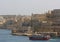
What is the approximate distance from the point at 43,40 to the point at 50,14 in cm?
1112

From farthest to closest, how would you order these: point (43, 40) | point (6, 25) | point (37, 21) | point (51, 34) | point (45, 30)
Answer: point (6, 25)
point (37, 21)
point (45, 30)
point (51, 34)
point (43, 40)

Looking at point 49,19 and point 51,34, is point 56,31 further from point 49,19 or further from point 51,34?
point 49,19

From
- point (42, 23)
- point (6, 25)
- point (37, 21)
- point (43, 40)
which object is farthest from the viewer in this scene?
point (6, 25)

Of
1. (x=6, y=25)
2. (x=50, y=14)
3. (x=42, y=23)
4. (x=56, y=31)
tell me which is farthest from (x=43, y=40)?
(x=6, y=25)

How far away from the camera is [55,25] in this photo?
3516 centimetres

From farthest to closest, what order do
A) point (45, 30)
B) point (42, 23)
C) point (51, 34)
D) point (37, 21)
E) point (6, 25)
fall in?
point (6, 25) < point (37, 21) < point (42, 23) < point (45, 30) < point (51, 34)

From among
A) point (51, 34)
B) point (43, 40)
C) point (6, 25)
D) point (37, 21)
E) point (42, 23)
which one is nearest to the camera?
point (43, 40)

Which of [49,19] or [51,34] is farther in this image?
[49,19]

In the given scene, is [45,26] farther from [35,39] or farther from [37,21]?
[35,39]

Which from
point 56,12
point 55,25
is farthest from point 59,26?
point 56,12

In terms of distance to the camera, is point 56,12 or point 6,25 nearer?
point 56,12

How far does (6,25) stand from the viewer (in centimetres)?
5975

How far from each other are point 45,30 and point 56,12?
4.14 m

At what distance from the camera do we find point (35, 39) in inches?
1091
